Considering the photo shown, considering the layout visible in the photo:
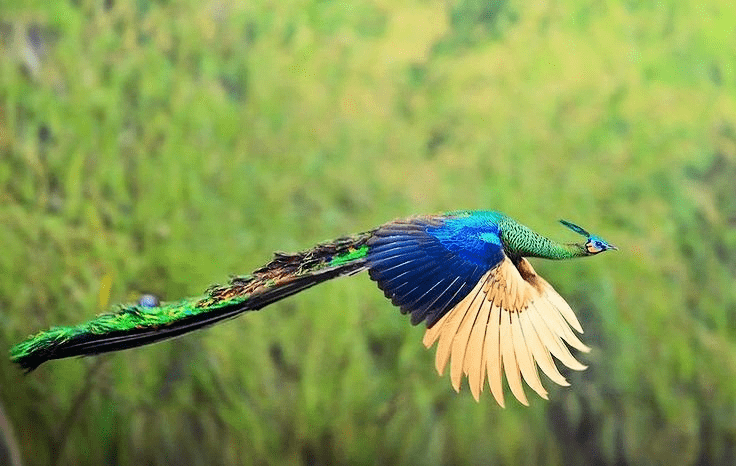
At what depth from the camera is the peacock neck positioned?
4.75ft

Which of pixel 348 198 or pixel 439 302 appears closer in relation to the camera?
pixel 439 302

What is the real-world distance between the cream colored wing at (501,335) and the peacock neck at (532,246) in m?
0.04

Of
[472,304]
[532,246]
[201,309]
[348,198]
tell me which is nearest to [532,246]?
[532,246]

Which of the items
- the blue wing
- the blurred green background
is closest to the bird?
the blue wing

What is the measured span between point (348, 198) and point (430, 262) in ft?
4.65

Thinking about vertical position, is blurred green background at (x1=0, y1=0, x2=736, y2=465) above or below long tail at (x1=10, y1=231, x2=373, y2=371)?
above

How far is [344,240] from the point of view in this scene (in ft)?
4.75

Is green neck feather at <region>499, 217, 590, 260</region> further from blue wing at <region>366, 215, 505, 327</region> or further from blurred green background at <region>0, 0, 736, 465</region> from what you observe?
blurred green background at <region>0, 0, 736, 465</region>

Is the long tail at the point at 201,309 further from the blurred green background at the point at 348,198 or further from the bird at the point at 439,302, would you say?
the blurred green background at the point at 348,198

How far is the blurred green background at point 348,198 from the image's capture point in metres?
2.72

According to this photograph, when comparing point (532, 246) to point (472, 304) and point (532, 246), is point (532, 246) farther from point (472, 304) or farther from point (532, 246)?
point (472, 304)

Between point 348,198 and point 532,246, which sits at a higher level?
point 348,198

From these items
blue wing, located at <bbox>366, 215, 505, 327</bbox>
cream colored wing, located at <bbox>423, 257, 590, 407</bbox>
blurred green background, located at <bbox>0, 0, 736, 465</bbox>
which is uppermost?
blurred green background, located at <bbox>0, 0, 736, 465</bbox>

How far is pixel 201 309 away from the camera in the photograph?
1397 mm
